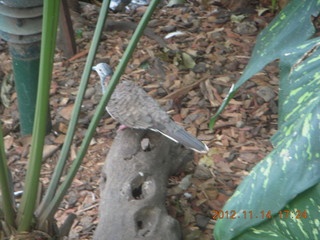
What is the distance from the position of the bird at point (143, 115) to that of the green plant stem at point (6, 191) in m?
1.00

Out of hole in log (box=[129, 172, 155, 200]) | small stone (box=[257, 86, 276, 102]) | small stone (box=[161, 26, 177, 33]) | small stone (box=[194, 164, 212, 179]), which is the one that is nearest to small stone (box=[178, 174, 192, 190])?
small stone (box=[194, 164, 212, 179])

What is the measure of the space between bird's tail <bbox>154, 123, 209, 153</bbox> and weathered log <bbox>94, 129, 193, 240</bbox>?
0.14ft

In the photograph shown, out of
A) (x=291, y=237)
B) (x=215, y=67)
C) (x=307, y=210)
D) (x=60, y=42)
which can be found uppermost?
(x=307, y=210)

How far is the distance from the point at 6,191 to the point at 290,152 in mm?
1022

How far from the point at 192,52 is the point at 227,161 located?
117 cm

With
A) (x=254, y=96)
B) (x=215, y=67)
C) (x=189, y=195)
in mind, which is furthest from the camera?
(x=215, y=67)

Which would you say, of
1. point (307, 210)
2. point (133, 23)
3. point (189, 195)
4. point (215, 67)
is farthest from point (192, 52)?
point (307, 210)

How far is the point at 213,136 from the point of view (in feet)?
10.6

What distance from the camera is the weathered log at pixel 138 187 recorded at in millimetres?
2334

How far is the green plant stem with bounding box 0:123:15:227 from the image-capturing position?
6.13 feet

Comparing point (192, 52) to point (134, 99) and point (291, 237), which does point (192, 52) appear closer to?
point (134, 99)

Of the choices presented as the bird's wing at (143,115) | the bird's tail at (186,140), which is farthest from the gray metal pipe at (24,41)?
the bird's tail at (186,140)

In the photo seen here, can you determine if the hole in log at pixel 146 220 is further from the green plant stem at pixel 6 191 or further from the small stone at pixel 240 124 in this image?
the small stone at pixel 240 124

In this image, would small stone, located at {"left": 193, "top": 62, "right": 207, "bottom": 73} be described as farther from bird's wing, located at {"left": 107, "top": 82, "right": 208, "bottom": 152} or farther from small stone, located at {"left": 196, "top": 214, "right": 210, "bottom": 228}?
small stone, located at {"left": 196, "top": 214, "right": 210, "bottom": 228}
